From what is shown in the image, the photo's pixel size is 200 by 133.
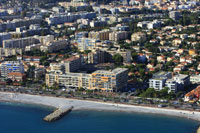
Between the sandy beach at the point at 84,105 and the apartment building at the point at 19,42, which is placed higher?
the apartment building at the point at 19,42

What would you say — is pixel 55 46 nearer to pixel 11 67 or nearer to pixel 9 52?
pixel 9 52

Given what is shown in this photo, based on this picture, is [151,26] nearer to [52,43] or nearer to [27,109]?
[52,43]

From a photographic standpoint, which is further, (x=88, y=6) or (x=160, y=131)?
(x=88, y=6)

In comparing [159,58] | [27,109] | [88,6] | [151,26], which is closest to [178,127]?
[27,109]

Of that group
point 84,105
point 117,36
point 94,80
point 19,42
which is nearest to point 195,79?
point 94,80

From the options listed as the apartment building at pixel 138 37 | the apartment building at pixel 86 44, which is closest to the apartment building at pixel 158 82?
the apartment building at pixel 86 44

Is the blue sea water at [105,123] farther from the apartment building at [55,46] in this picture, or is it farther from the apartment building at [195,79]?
the apartment building at [55,46]

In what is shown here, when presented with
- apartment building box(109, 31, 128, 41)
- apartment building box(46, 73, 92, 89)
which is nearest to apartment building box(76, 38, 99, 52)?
apartment building box(109, 31, 128, 41)
